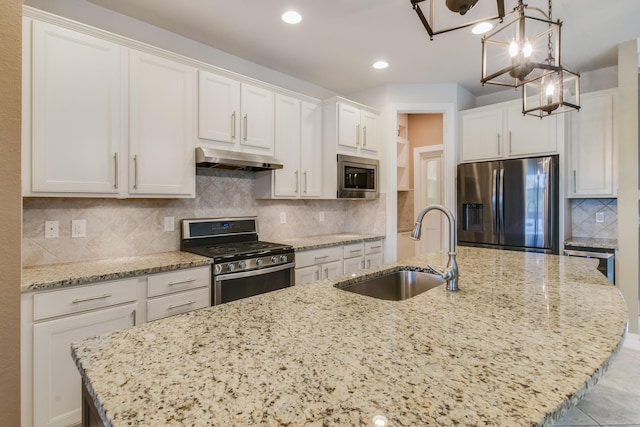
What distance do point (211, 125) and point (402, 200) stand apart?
375 centimetres

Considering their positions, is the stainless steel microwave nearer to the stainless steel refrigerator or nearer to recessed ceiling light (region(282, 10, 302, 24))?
the stainless steel refrigerator

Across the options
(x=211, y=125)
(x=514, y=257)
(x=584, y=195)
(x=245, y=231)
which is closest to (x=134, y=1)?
(x=211, y=125)

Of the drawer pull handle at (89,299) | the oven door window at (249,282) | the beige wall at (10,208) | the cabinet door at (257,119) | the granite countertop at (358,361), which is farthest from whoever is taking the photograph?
the cabinet door at (257,119)

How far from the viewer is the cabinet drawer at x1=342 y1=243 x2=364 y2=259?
3518 mm

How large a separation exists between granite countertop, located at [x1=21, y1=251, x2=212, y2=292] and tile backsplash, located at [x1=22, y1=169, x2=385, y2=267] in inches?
4.2

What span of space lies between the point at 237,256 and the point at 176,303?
0.52 metres

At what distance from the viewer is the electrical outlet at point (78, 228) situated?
2248 millimetres

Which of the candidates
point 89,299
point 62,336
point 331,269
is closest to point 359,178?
point 331,269

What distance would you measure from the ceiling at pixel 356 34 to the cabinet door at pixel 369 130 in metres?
0.44

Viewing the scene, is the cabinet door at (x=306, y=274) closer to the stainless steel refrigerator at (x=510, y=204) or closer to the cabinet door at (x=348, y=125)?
the cabinet door at (x=348, y=125)

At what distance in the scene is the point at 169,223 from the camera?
2.73m

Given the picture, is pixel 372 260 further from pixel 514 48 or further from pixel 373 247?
pixel 514 48

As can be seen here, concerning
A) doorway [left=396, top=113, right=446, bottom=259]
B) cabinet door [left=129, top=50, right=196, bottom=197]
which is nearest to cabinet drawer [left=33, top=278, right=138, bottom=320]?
cabinet door [left=129, top=50, right=196, bottom=197]

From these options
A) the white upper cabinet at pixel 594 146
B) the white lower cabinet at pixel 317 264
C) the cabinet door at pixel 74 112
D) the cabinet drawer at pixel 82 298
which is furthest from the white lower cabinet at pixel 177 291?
the white upper cabinet at pixel 594 146
